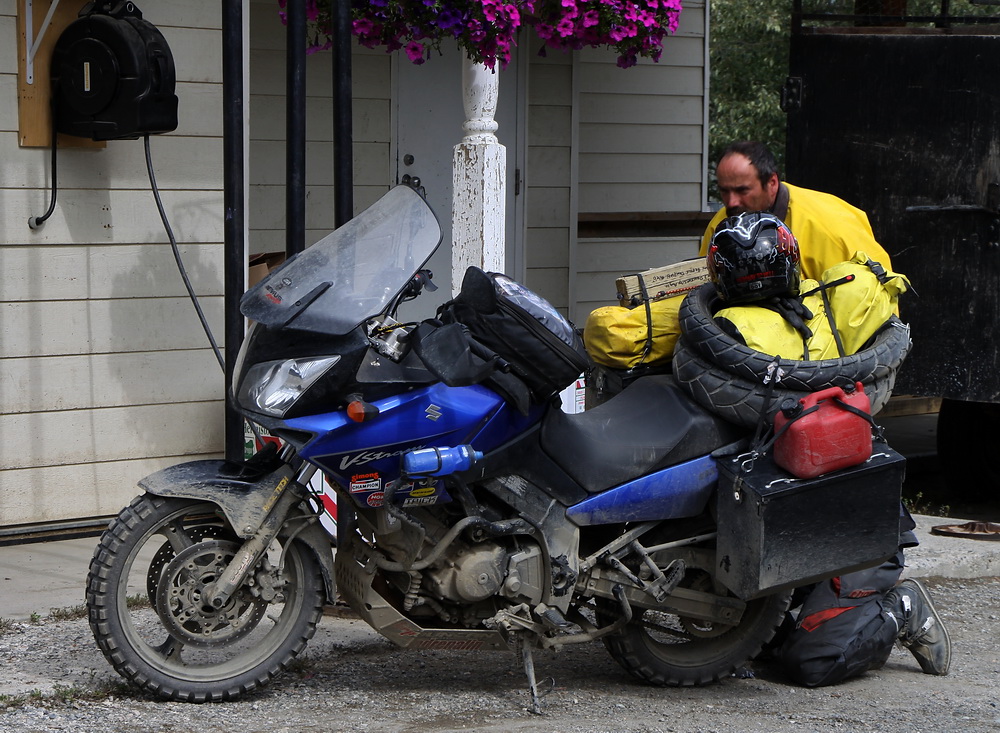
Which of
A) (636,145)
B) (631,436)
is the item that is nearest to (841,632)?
(631,436)

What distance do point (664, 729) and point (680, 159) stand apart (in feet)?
21.0

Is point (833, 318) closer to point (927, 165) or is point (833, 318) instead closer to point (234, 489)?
point (234, 489)

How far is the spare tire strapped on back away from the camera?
152 inches

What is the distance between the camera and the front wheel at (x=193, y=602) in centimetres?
363

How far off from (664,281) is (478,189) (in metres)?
1.65

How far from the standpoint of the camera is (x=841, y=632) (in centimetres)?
424

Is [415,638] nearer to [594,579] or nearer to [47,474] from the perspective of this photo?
[594,579]

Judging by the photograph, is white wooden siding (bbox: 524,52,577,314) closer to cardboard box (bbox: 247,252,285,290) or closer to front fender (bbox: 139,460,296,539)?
cardboard box (bbox: 247,252,285,290)

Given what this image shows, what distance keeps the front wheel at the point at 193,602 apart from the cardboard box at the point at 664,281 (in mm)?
1408

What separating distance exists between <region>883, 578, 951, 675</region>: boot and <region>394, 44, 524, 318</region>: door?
14.7 feet

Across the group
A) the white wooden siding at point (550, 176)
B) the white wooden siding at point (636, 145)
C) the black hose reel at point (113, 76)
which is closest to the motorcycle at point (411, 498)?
the black hose reel at point (113, 76)

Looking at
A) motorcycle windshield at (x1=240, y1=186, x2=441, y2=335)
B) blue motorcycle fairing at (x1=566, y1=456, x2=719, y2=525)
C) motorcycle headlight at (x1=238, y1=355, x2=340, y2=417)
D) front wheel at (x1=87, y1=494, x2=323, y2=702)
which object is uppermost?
motorcycle windshield at (x1=240, y1=186, x2=441, y2=335)

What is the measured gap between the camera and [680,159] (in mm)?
9586

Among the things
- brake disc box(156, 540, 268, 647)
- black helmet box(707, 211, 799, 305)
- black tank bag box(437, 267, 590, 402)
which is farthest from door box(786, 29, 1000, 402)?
brake disc box(156, 540, 268, 647)
